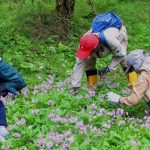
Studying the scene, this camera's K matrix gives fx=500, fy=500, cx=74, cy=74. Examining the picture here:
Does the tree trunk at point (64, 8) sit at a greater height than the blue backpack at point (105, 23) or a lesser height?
lesser

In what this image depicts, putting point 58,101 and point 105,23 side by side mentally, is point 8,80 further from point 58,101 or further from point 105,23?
point 105,23

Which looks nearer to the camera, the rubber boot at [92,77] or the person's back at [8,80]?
the person's back at [8,80]

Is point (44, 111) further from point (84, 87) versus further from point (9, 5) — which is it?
point (9, 5)

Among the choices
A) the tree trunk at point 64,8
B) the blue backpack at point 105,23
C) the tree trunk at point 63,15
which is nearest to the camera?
the blue backpack at point 105,23

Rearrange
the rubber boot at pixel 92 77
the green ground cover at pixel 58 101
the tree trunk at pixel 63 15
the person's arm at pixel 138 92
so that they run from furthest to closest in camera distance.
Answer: the tree trunk at pixel 63 15 < the rubber boot at pixel 92 77 < the person's arm at pixel 138 92 < the green ground cover at pixel 58 101

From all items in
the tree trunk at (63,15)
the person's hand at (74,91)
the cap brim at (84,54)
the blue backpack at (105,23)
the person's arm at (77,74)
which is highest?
the blue backpack at (105,23)

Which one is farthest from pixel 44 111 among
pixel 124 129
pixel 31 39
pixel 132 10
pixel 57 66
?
pixel 132 10

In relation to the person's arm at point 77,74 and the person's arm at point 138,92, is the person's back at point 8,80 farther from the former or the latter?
the person's arm at point 138,92

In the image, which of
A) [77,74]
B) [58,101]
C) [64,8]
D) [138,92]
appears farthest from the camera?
[64,8]

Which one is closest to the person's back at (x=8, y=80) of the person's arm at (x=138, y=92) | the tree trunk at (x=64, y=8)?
the person's arm at (x=138, y=92)

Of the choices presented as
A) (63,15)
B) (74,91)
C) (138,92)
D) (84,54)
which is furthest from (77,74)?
(63,15)

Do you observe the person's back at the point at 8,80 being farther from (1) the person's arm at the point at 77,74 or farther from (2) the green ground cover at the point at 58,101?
(1) the person's arm at the point at 77,74

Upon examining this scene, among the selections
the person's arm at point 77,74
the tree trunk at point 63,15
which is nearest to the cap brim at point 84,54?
the person's arm at point 77,74

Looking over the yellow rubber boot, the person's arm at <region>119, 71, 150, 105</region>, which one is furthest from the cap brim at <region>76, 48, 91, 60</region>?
the person's arm at <region>119, 71, 150, 105</region>
